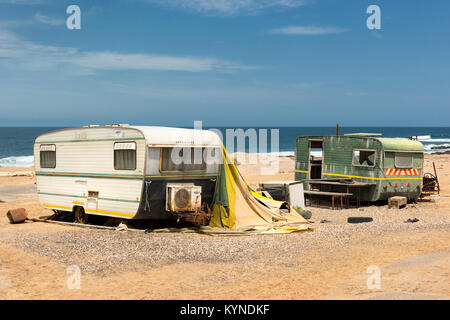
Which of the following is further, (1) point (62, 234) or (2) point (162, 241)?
(1) point (62, 234)

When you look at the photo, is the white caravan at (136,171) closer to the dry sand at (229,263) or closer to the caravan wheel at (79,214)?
the caravan wheel at (79,214)

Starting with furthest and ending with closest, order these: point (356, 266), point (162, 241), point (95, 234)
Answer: point (95, 234) → point (162, 241) → point (356, 266)

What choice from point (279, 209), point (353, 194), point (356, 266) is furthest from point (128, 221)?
point (353, 194)

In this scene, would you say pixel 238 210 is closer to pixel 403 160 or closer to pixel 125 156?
pixel 125 156

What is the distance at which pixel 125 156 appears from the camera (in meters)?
12.2

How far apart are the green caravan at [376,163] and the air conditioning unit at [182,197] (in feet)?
24.7

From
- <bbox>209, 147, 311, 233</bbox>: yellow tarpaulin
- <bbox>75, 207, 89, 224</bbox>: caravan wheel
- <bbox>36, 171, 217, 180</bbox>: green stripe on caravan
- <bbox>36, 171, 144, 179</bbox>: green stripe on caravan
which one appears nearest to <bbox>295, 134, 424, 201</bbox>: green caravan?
<bbox>209, 147, 311, 233</bbox>: yellow tarpaulin

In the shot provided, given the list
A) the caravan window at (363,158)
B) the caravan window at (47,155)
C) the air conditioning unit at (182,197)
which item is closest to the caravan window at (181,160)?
the air conditioning unit at (182,197)

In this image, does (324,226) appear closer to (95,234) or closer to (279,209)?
(279,209)

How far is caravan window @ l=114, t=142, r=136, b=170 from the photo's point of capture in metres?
11.9

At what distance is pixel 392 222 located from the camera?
552 inches

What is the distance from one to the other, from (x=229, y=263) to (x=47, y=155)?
7.98 meters

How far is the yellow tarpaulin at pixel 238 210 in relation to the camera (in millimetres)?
12672
